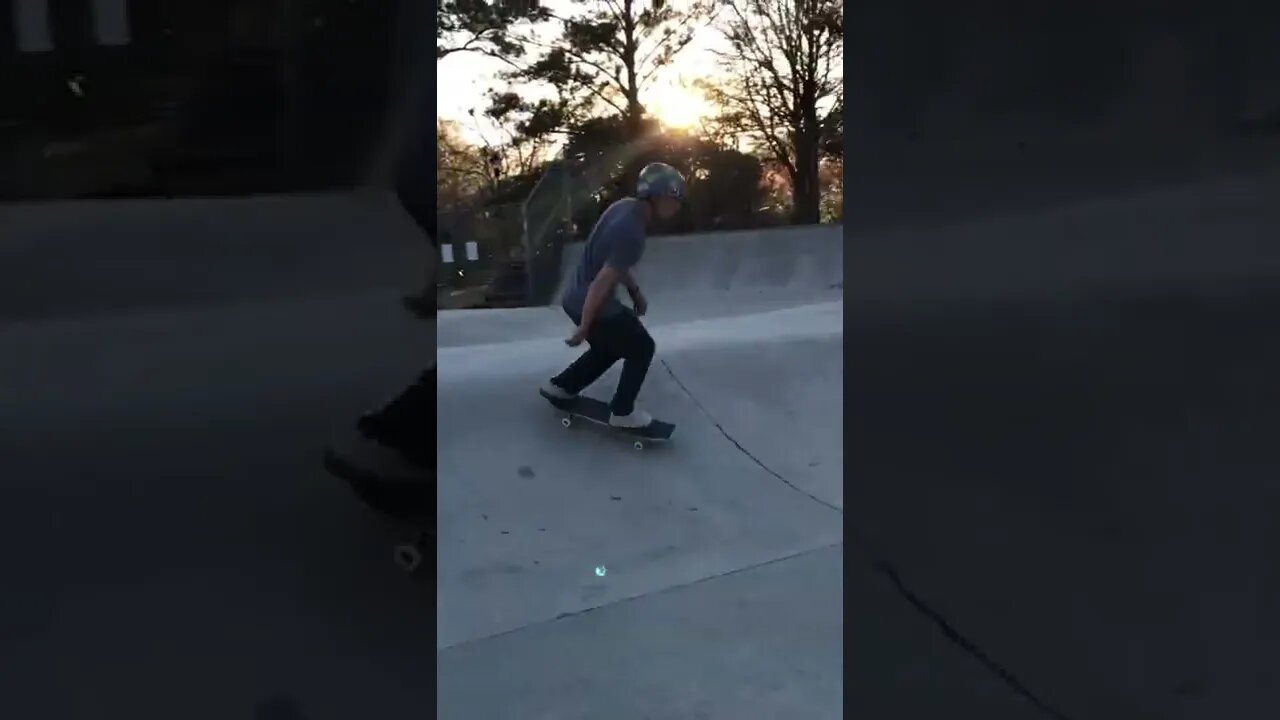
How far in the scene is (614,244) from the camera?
206 inches

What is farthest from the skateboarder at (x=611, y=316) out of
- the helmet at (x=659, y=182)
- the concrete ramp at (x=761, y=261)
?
the concrete ramp at (x=761, y=261)

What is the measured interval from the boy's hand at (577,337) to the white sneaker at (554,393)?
273 mm

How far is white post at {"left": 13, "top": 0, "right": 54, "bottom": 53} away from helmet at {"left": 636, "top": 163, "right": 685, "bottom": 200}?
4685 millimetres

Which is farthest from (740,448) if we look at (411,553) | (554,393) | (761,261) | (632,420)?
(411,553)

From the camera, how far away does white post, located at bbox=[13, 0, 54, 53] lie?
1.05 meters

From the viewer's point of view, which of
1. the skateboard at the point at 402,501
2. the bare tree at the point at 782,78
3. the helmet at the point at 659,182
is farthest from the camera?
the bare tree at the point at 782,78

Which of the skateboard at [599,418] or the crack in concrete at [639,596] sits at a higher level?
the skateboard at [599,418]

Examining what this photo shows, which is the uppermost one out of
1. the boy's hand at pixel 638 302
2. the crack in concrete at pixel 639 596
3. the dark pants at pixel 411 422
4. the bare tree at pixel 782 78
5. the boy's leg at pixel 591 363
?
the bare tree at pixel 782 78

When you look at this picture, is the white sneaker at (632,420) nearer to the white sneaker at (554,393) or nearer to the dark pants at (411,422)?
the white sneaker at (554,393)

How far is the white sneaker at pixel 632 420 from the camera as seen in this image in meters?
5.04

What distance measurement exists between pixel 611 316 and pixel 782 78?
2548mm
